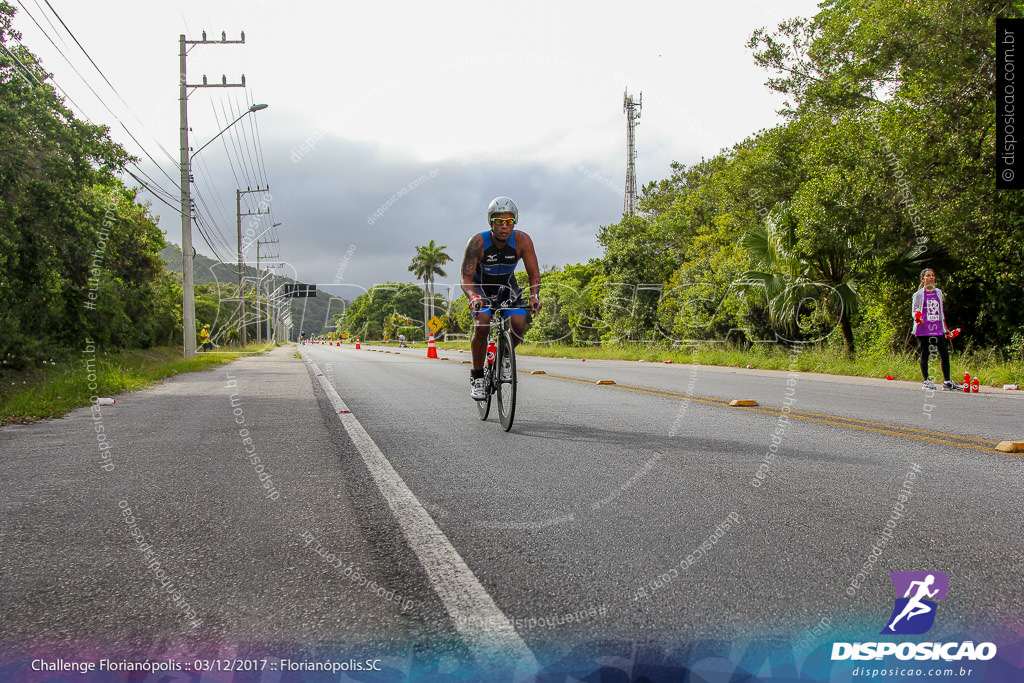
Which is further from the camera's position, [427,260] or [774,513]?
[427,260]

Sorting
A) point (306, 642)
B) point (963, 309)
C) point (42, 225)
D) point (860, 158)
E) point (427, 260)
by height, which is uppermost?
point (427, 260)

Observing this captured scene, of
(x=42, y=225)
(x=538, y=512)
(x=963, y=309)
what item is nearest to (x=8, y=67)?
(x=42, y=225)

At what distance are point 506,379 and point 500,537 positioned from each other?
11.7 feet

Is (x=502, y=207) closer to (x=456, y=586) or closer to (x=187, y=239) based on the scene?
(x=456, y=586)

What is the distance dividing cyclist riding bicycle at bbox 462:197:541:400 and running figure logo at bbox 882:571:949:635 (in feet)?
13.9

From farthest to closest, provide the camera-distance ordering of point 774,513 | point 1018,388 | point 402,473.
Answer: point 1018,388, point 402,473, point 774,513

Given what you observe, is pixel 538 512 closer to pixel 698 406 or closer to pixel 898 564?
pixel 898 564

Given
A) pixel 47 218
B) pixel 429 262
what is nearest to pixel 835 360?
pixel 47 218

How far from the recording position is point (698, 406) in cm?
855

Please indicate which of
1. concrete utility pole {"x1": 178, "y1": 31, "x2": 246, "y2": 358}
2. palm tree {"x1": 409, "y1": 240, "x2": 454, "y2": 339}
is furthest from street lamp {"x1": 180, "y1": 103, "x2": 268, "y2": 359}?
palm tree {"x1": 409, "y1": 240, "x2": 454, "y2": 339}

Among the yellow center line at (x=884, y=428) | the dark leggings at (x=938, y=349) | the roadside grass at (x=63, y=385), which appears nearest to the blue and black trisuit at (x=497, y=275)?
the yellow center line at (x=884, y=428)

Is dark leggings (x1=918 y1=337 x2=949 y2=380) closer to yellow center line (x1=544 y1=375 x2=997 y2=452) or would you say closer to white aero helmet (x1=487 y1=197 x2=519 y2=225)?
yellow center line (x1=544 y1=375 x2=997 y2=452)

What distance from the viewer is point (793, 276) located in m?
18.0

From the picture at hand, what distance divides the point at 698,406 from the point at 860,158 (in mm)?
10247
